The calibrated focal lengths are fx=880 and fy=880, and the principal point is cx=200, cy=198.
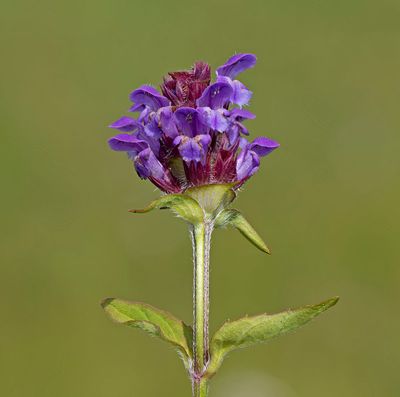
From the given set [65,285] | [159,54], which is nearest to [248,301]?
[65,285]

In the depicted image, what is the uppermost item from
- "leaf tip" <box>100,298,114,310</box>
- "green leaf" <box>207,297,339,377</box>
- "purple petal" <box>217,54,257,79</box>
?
"purple petal" <box>217,54,257,79</box>

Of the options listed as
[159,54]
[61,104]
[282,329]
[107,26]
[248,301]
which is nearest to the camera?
[282,329]

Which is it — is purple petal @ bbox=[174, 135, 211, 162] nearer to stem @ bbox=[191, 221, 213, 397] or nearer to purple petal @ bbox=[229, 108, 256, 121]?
purple petal @ bbox=[229, 108, 256, 121]

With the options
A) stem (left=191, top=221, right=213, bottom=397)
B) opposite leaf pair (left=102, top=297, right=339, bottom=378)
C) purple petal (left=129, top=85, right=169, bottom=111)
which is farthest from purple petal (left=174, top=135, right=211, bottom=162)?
opposite leaf pair (left=102, top=297, right=339, bottom=378)

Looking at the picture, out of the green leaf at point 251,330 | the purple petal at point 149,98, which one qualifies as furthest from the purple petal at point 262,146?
the green leaf at point 251,330

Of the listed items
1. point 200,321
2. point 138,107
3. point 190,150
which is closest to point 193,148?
point 190,150

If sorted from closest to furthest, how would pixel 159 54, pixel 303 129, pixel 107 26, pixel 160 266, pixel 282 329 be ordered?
pixel 282 329 → pixel 160 266 → pixel 303 129 → pixel 159 54 → pixel 107 26

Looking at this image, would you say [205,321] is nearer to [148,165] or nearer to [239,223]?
[239,223]

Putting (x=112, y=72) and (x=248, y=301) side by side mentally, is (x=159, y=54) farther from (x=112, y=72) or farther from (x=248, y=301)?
(x=248, y=301)
